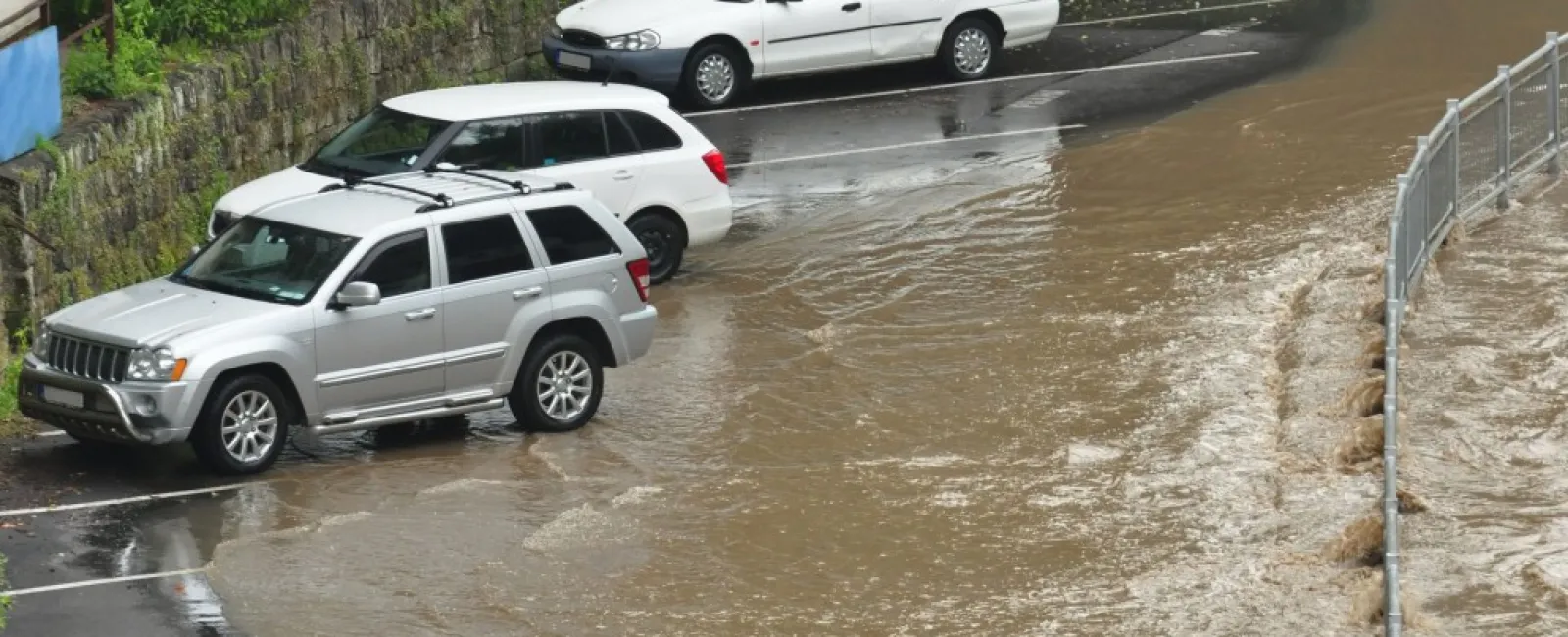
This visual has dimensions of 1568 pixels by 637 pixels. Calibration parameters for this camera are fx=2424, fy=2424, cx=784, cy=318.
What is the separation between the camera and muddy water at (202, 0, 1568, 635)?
1175 centimetres

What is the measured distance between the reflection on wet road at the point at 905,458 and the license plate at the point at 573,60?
2242 mm

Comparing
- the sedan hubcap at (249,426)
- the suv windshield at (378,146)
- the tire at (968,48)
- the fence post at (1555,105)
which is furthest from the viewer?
the tire at (968,48)

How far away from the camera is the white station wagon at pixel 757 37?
908 inches

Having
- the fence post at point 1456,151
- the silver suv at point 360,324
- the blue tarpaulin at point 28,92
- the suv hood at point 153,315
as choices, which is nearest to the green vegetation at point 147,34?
the blue tarpaulin at point 28,92

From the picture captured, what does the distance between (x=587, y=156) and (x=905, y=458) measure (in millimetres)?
4915

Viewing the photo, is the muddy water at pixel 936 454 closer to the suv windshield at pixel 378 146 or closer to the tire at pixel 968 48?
the suv windshield at pixel 378 146

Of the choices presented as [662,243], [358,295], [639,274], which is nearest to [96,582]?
[358,295]

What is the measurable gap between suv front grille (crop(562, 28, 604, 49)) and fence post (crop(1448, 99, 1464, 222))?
27.6 feet

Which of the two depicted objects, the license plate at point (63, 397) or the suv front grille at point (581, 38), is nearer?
the license plate at point (63, 397)

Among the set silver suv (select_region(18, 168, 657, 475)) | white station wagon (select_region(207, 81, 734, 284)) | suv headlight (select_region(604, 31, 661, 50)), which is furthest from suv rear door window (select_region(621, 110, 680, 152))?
suv headlight (select_region(604, 31, 661, 50))

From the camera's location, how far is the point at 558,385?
48.1 feet

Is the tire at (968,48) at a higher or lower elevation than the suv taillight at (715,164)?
higher

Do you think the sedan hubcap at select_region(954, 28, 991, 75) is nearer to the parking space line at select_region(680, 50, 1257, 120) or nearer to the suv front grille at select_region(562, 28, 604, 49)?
the parking space line at select_region(680, 50, 1257, 120)

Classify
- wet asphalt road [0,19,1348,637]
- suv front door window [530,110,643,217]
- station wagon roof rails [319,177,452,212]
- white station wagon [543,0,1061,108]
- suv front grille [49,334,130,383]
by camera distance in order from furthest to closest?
white station wagon [543,0,1061,108] → suv front door window [530,110,643,217] → station wagon roof rails [319,177,452,212] → suv front grille [49,334,130,383] → wet asphalt road [0,19,1348,637]
